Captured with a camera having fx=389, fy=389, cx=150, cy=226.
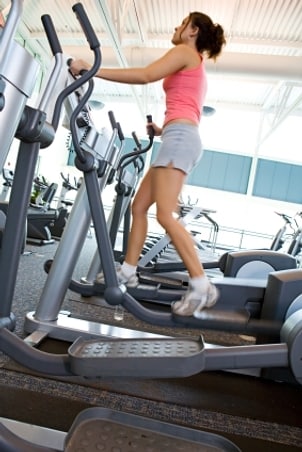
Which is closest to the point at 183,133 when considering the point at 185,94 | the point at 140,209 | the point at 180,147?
the point at 180,147

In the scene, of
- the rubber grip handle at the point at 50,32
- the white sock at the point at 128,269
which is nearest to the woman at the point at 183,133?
the white sock at the point at 128,269

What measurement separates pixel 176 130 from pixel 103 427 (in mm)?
1377

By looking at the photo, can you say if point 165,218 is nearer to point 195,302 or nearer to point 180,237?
point 180,237

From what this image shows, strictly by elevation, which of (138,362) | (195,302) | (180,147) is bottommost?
(138,362)

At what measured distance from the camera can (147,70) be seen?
171 cm

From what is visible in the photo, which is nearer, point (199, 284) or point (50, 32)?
point (50, 32)

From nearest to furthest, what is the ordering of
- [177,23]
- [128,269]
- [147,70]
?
[147,70] → [128,269] → [177,23]

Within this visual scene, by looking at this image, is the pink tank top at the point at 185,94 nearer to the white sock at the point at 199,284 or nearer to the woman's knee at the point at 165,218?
the woman's knee at the point at 165,218

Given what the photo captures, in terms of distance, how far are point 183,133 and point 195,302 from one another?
0.81m

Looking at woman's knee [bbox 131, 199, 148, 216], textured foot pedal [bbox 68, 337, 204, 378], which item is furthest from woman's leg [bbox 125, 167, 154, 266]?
textured foot pedal [bbox 68, 337, 204, 378]

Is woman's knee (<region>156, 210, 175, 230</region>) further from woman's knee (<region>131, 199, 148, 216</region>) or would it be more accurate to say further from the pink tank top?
the pink tank top

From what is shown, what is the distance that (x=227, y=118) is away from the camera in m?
10.5

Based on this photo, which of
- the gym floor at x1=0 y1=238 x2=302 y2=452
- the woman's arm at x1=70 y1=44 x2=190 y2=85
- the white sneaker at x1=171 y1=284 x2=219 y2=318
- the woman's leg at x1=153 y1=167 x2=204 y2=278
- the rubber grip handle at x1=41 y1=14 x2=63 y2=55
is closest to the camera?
the gym floor at x1=0 y1=238 x2=302 y2=452

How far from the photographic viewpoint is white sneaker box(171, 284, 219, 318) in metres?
1.71
